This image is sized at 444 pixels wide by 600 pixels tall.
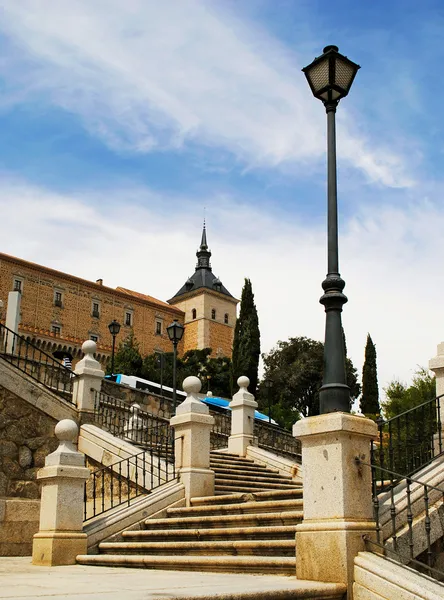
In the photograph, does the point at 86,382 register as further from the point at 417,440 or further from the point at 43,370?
the point at 417,440

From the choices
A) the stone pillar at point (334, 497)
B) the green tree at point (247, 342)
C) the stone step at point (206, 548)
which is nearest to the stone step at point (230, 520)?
the stone step at point (206, 548)

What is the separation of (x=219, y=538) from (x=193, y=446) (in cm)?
312

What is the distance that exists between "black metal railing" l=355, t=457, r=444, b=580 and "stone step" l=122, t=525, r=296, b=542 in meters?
1.37

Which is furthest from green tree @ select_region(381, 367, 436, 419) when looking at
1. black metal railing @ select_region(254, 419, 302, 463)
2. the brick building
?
the brick building

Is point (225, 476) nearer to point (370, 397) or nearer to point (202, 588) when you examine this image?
point (202, 588)

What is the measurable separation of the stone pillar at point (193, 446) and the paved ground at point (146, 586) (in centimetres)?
367

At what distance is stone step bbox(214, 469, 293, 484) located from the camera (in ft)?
43.0

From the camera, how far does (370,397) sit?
53031mm

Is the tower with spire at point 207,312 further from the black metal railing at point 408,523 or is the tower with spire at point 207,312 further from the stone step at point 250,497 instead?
the black metal railing at point 408,523

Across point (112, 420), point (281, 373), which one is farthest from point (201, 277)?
point (112, 420)

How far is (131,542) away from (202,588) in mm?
4389

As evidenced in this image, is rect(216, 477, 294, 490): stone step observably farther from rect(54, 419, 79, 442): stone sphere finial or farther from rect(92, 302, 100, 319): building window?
rect(92, 302, 100, 319): building window

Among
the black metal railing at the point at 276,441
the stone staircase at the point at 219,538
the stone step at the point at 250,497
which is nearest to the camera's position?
the stone staircase at the point at 219,538

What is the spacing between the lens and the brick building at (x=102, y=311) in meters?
73.9
